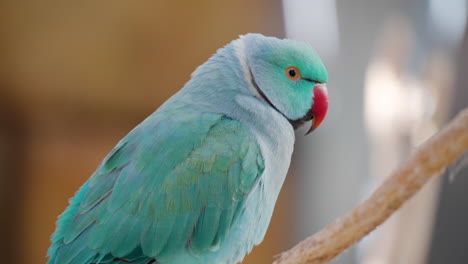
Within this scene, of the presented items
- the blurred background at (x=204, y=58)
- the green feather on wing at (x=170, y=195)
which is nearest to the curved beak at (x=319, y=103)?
the green feather on wing at (x=170, y=195)

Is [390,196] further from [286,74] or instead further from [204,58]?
A: [204,58]

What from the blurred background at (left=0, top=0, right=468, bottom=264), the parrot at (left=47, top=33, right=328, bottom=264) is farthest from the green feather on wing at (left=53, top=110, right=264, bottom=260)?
the blurred background at (left=0, top=0, right=468, bottom=264)

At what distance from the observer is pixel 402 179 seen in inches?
28.4

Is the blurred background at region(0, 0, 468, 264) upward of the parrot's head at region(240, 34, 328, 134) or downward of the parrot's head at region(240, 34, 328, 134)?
downward

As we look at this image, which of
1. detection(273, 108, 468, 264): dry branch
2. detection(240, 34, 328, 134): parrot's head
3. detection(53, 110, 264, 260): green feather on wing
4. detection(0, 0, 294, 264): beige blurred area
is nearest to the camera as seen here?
detection(273, 108, 468, 264): dry branch

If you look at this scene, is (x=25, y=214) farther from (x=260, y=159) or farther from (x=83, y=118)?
(x=260, y=159)

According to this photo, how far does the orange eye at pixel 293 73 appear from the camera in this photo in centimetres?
107

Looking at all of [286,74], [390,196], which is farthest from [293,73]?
[390,196]

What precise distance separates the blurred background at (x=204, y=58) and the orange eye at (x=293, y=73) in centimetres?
61

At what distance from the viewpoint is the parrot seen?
3.09 ft

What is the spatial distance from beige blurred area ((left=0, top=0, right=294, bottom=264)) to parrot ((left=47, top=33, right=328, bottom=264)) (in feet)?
2.71

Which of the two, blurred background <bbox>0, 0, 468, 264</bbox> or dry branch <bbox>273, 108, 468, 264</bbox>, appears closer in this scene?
dry branch <bbox>273, 108, 468, 264</bbox>

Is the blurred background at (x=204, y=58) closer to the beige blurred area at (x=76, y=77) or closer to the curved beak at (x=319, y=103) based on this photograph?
the beige blurred area at (x=76, y=77)

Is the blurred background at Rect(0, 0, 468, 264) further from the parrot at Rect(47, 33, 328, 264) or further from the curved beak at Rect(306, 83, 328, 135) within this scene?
the parrot at Rect(47, 33, 328, 264)
